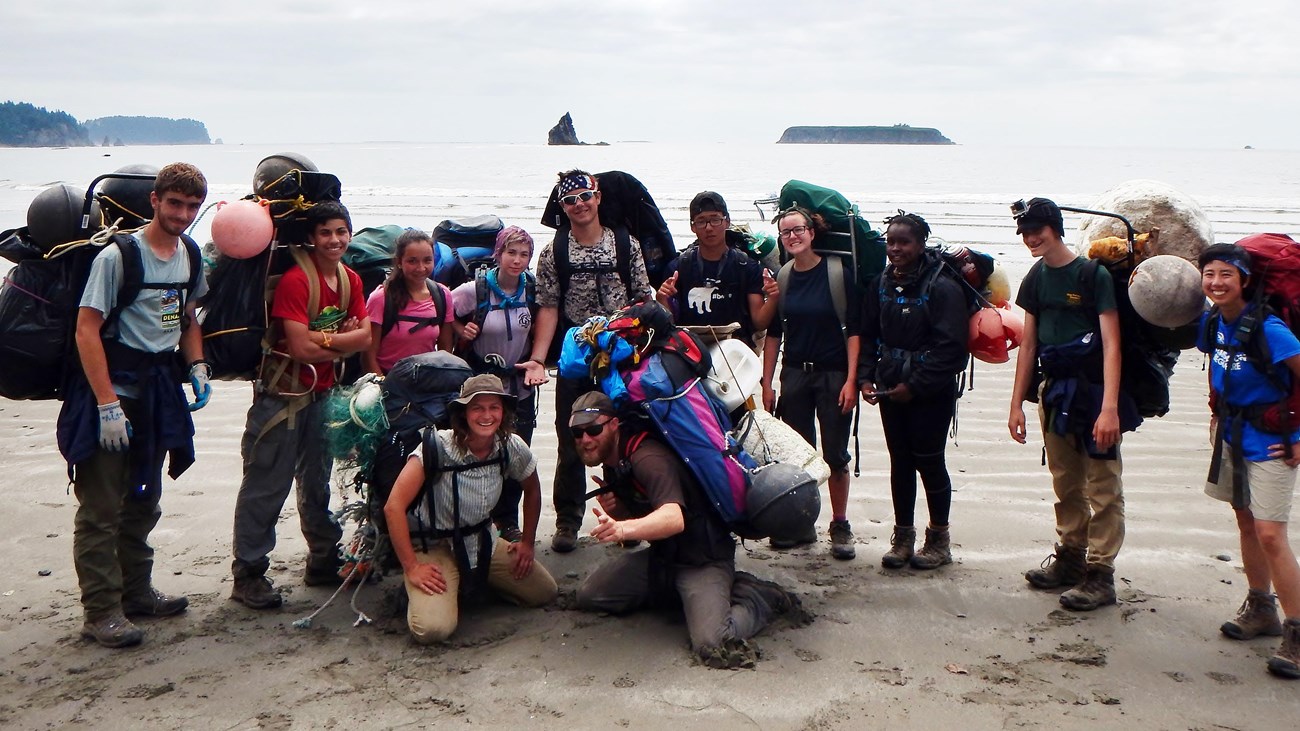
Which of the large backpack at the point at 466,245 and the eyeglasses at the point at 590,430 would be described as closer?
the eyeglasses at the point at 590,430

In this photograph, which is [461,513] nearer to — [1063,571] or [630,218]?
[630,218]

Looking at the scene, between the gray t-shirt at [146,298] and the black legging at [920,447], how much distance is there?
11.7 feet

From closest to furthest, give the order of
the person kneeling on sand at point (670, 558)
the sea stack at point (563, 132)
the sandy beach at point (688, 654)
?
the sandy beach at point (688, 654), the person kneeling on sand at point (670, 558), the sea stack at point (563, 132)

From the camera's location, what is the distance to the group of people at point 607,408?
14.7 ft

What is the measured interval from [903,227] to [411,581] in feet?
9.96

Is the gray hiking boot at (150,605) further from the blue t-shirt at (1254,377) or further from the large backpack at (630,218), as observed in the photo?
the blue t-shirt at (1254,377)

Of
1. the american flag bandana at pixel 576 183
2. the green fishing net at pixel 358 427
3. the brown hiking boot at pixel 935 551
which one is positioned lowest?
the brown hiking boot at pixel 935 551

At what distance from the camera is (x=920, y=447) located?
5.56m

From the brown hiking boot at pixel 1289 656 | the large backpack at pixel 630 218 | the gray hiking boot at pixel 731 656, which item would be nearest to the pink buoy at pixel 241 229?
the large backpack at pixel 630 218

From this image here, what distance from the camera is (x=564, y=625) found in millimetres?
4965

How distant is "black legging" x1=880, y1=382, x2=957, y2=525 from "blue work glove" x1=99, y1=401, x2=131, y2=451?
12.2ft

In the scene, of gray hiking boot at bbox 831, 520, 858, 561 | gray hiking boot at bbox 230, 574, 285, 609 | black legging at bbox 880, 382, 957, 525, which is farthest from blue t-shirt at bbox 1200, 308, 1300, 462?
gray hiking boot at bbox 230, 574, 285, 609

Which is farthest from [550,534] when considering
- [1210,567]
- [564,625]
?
[1210,567]

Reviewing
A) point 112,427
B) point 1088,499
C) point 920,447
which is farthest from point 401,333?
point 1088,499
